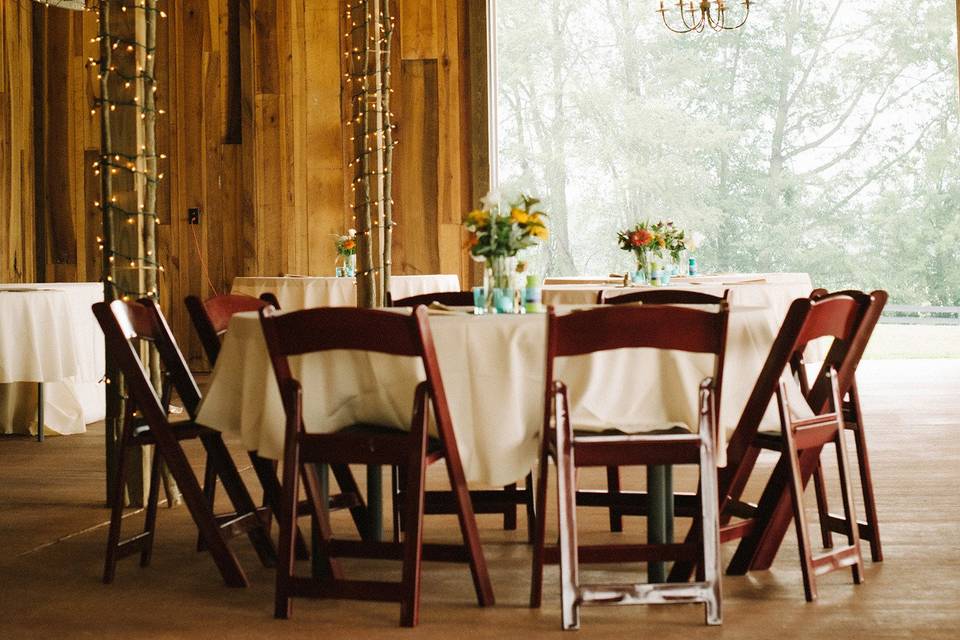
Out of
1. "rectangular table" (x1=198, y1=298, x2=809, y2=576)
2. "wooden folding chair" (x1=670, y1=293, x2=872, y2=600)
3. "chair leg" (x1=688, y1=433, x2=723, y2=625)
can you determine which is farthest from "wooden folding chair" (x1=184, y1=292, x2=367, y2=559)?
"chair leg" (x1=688, y1=433, x2=723, y2=625)

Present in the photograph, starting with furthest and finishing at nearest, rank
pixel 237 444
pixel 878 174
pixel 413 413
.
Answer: pixel 878 174
pixel 237 444
pixel 413 413

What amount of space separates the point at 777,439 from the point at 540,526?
75 centimetres

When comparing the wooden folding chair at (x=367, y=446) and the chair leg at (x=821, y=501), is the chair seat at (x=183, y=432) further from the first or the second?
the chair leg at (x=821, y=501)

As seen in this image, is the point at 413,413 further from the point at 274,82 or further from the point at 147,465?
the point at 274,82

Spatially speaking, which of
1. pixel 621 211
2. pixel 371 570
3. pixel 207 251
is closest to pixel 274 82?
pixel 207 251

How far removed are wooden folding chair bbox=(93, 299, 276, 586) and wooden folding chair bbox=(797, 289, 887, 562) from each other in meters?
1.77

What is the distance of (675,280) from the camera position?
22.7 ft

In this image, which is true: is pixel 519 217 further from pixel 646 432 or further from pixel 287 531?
pixel 287 531

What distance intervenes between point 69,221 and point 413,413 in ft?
26.7

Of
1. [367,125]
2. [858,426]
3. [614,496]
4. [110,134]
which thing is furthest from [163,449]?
[367,125]

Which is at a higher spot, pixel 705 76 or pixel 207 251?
pixel 705 76

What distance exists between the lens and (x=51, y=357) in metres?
6.54

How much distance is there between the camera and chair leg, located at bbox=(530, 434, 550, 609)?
3031 mm

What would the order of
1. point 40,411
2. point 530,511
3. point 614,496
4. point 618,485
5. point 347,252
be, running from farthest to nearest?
point 347,252, point 40,411, point 618,485, point 530,511, point 614,496
